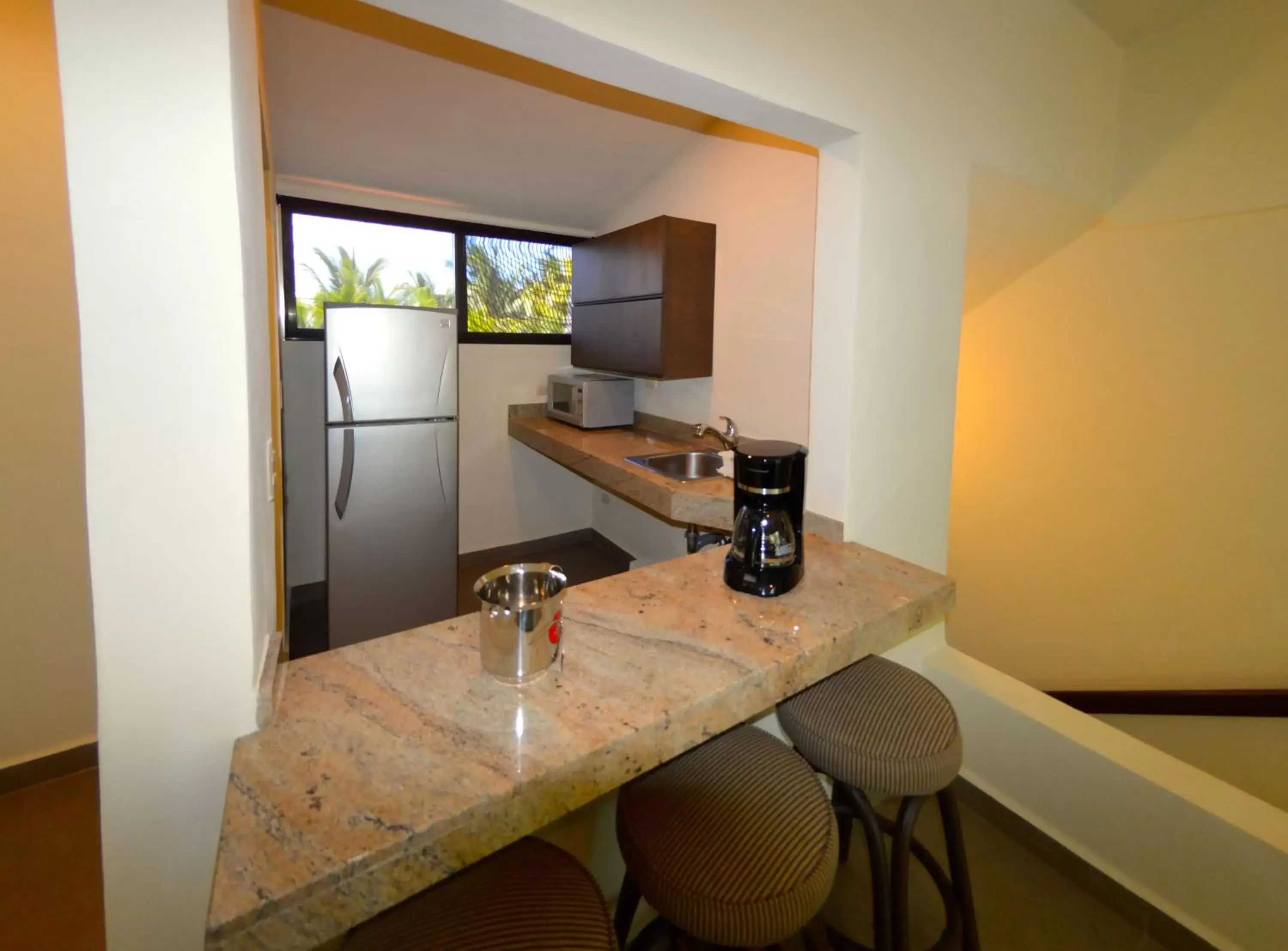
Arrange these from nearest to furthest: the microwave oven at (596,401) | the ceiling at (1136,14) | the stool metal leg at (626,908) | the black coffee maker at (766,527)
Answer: the stool metal leg at (626,908), the black coffee maker at (766,527), the ceiling at (1136,14), the microwave oven at (596,401)

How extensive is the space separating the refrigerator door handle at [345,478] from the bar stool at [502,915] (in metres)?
2.41

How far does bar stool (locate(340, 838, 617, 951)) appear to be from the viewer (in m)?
0.82

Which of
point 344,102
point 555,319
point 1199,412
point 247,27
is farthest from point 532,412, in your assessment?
point 1199,412

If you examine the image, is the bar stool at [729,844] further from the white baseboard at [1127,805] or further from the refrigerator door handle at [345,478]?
the refrigerator door handle at [345,478]

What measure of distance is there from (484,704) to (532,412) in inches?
128

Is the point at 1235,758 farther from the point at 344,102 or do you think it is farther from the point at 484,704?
the point at 344,102

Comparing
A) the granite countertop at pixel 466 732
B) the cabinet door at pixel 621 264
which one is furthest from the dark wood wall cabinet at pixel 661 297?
the granite countertop at pixel 466 732

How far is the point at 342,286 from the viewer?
341cm

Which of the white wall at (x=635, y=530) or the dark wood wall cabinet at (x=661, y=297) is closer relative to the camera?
the dark wood wall cabinet at (x=661, y=297)

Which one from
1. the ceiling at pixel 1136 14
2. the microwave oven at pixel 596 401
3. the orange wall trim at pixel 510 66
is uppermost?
the ceiling at pixel 1136 14

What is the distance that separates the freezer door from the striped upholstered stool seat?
2352 mm

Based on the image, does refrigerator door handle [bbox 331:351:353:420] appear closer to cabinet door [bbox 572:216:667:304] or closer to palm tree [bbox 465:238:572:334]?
palm tree [bbox 465:238:572:334]

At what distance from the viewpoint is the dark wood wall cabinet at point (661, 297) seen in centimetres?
295

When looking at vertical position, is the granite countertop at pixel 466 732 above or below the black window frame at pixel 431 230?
below
